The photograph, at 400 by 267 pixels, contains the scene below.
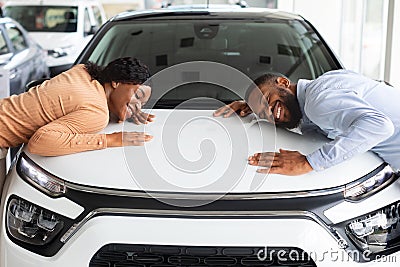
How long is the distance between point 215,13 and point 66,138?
5.02 ft

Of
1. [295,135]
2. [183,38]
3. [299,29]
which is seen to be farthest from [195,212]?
[299,29]

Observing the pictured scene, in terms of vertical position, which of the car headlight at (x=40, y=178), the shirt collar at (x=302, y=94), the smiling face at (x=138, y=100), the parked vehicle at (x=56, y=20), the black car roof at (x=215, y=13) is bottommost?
the parked vehicle at (x=56, y=20)

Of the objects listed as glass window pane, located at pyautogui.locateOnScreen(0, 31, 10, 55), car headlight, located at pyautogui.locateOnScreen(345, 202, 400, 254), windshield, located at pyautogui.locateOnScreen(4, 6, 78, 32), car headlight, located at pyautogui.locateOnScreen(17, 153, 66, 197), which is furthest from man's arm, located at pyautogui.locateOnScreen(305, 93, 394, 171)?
windshield, located at pyautogui.locateOnScreen(4, 6, 78, 32)

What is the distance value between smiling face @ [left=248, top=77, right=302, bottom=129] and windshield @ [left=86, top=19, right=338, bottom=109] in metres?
0.55

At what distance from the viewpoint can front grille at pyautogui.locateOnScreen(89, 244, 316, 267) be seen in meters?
2.20

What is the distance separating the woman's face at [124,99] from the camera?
9.14 ft

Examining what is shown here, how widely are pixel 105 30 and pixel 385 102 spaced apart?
1713mm

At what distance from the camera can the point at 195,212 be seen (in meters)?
2.22

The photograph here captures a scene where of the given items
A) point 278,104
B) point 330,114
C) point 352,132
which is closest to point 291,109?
point 278,104

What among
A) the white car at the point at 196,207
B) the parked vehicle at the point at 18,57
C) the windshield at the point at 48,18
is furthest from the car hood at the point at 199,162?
the windshield at the point at 48,18

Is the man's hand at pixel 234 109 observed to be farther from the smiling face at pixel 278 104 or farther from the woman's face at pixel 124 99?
the woman's face at pixel 124 99

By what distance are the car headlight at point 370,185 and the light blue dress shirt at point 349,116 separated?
79mm

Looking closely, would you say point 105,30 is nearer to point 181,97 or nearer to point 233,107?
point 181,97

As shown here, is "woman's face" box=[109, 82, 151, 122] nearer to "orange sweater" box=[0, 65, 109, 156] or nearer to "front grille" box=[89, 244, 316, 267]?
"orange sweater" box=[0, 65, 109, 156]
